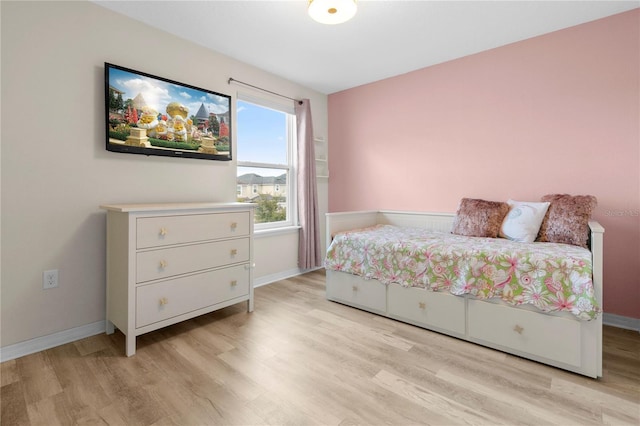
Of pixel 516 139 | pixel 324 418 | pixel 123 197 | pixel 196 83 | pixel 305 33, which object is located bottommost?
pixel 324 418

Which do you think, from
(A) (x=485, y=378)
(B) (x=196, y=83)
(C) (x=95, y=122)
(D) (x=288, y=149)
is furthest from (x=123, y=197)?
(A) (x=485, y=378)

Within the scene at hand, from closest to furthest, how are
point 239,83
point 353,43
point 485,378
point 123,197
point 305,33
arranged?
1. point 485,378
2. point 123,197
3. point 305,33
4. point 353,43
5. point 239,83

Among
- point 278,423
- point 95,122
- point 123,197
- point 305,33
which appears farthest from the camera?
point 305,33

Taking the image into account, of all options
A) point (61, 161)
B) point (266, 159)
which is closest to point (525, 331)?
point (266, 159)

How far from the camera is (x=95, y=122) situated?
208 centimetres

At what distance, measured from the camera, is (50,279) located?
1913 mm

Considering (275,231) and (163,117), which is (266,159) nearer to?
(275,231)

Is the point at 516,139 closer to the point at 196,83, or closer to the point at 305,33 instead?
the point at 305,33

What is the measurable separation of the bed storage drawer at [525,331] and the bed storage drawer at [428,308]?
0.08 m

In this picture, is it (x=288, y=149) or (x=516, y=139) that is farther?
(x=288, y=149)

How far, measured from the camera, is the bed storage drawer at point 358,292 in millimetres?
2383

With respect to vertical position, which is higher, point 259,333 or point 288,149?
point 288,149

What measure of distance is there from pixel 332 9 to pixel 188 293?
2052 millimetres

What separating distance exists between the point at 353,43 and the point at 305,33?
439mm
